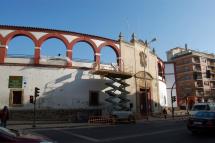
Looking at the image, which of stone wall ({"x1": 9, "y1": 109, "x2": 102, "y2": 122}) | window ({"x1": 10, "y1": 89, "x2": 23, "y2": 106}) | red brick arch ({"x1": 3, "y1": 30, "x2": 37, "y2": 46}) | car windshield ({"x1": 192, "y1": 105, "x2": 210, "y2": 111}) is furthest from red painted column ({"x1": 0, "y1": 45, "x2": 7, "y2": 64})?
car windshield ({"x1": 192, "y1": 105, "x2": 210, "y2": 111})

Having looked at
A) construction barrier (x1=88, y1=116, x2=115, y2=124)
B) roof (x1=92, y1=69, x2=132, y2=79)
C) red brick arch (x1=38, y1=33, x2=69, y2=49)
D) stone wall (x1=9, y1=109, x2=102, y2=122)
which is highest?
red brick arch (x1=38, y1=33, x2=69, y2=49)

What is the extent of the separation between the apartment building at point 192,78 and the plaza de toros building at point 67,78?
1601 inches

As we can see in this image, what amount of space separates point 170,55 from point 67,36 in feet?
209

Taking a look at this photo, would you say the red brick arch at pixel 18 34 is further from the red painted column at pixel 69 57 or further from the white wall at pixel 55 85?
the red painted column at pixel 69 57

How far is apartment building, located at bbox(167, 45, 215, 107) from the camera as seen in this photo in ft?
238

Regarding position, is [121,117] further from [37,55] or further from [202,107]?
[37,55]

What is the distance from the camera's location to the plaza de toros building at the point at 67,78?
27641 mm

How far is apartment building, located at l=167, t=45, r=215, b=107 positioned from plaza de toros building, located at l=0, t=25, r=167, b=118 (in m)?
40.7

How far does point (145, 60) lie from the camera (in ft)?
129

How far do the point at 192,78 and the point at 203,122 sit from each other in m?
63.6

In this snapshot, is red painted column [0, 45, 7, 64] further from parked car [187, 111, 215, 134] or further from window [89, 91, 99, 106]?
parked car [187, 111, 215, 134]

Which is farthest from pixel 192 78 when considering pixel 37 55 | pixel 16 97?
pixel 16 97

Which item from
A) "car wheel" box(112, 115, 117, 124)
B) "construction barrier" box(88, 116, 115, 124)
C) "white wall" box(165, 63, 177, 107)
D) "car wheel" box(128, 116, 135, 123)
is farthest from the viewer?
"white wall" box(165, 63, 177, 107)

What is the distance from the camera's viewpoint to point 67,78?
98.4ft
